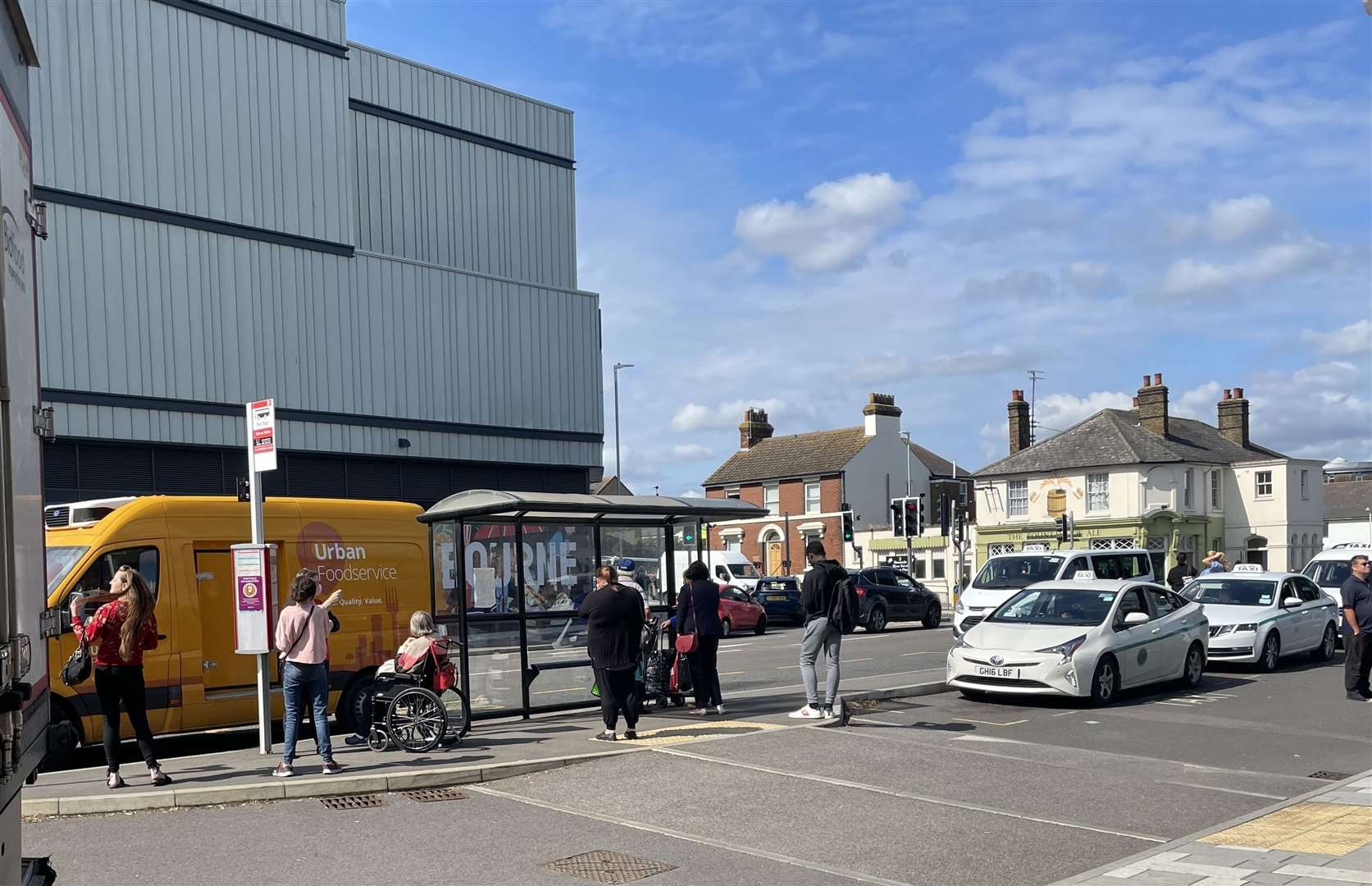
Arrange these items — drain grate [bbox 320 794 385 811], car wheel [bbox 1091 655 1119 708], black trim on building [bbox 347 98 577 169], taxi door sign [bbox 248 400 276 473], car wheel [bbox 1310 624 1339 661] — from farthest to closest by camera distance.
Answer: black trim on building [bbox 347 98 577 169]
car wheel [bbox 1310 624 1339 661]
car wheel [bbox 1091 655 1119 708]
taxi door sign [bbox 248 400 276 473]
drain grate [bbox 320 794 385 811]

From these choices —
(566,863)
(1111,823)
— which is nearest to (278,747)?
(566,863)

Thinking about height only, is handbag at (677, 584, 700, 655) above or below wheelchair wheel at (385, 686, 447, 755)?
above

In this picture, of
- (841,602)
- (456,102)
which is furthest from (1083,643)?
(456,102)

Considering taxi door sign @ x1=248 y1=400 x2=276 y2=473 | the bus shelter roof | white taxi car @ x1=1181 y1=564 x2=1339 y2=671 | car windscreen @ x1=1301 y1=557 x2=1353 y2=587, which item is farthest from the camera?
car windscreen @ x1=1301 y1=557 x2=1353 y2=587

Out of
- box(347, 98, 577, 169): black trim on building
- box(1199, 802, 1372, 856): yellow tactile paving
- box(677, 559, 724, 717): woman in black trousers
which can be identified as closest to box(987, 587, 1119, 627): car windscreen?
box(677, 559, 724, 717): woman in black trousers

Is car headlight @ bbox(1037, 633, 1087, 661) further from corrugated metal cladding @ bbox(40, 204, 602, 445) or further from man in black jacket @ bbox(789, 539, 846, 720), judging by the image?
corrugated metal cladding @ bbox(40, 204, 602, 445)

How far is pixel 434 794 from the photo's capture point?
31.9 feet

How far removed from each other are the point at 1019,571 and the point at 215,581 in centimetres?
1493

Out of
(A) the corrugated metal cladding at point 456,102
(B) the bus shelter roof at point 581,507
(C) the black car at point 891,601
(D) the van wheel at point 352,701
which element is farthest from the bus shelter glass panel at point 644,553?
(C) the black car at point 891,601

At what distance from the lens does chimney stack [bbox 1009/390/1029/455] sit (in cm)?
Result: 6366

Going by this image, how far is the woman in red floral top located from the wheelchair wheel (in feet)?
6.42

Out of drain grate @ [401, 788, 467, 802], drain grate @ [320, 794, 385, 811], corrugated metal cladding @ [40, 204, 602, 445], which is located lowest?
drain grate @ [401, 788, 467, 802]

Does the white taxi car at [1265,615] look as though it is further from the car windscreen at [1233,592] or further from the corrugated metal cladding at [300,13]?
the corrugated metal cladding at [300,13]

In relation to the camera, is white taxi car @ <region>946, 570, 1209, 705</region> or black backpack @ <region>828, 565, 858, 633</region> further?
white taxi car @ <region>946, 570, 1209, 705</region>
